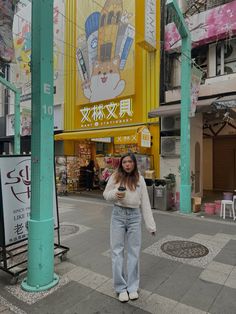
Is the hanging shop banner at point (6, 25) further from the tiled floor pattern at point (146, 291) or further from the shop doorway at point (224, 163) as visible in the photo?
the shop doorway at point (224, 163)

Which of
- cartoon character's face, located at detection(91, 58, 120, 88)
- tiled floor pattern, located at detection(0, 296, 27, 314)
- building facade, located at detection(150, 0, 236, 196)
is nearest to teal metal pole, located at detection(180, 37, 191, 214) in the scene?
building facade, located at detection(150, 0, 236, 196)

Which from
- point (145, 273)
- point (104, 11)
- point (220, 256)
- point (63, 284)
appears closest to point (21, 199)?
point (63, 284)

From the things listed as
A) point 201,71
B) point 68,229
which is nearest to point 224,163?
point 201,71

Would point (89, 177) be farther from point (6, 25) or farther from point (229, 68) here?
point (6, 25)

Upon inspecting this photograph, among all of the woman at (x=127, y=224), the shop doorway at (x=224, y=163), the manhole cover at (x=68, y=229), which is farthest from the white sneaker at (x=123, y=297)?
the shop doorway at (x=224, y=163)

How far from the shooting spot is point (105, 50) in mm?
12445

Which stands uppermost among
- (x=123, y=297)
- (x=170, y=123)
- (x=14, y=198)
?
(x=170, y=123)

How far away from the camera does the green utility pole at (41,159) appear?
3395 mm

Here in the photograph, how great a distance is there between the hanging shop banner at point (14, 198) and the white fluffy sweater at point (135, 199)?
1.09 metres

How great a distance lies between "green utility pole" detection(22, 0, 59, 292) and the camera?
11.1 ft

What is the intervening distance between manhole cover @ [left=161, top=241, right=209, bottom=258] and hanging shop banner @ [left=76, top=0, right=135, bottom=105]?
308 inches

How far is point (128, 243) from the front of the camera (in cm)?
327

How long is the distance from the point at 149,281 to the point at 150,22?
9728 mm

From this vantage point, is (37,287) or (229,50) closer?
(37,287)
